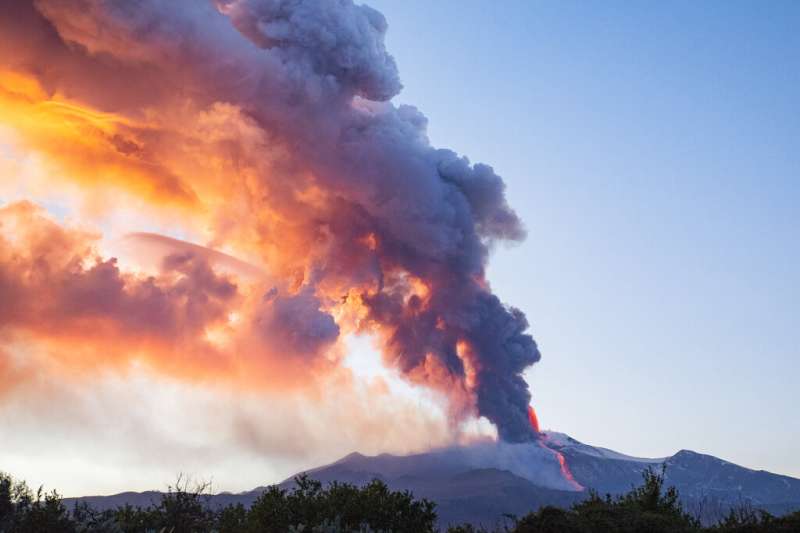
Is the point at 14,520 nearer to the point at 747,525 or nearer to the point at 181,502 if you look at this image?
the point at 181,502

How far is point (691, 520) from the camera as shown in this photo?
39.8 m

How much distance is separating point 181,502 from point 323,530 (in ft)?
86.0

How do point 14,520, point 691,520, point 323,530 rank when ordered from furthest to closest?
point 14,520 → point 691,520 → point 323,530

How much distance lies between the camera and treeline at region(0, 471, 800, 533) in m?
30.8

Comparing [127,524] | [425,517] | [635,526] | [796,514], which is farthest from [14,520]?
[796,514]

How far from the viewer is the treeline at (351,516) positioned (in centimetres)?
3083

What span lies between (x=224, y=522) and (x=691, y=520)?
104 feet

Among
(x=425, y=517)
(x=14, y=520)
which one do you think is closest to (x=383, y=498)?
(x=425, y=517)

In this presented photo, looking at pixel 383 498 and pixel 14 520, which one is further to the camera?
pixel 383 498

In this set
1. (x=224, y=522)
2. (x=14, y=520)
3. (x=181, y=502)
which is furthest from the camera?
(x=181, y=502)

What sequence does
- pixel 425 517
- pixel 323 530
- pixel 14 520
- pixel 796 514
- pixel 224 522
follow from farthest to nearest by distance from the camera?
pixel 224 522, pixel 425 517, pixel 14 520, pixel 323 530, pixel 796 514

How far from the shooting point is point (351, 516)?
1821 inches

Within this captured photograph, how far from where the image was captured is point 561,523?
3002 centimetres

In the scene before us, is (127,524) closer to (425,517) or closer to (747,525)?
(425,517)
